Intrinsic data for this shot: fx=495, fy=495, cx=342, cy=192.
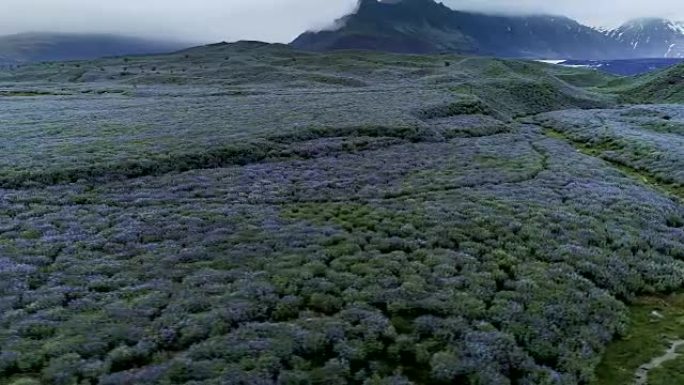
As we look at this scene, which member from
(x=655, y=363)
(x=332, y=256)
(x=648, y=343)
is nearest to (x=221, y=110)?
(x=332, y=256)

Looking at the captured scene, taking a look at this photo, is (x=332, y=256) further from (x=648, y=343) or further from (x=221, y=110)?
(x=221, y=110)

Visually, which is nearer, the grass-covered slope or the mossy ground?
the mossy ground

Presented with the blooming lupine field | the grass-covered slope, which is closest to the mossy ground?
the blooming lupine field

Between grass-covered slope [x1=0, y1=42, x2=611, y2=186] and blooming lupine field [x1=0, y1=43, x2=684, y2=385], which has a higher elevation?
grass-covered slope [x1=0, y1=42, x2=611, y2=186]

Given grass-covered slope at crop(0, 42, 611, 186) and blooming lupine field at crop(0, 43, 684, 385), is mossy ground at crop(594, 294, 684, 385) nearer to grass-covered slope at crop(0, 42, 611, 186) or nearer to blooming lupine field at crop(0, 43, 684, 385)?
blooming lupine field at crop(0, 43, 684, 385)

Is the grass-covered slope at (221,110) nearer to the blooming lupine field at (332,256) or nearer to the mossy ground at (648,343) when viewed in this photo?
the blooming lupine field at (332,256)

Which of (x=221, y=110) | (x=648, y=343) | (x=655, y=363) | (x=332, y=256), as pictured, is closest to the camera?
(x=655, y=363)
